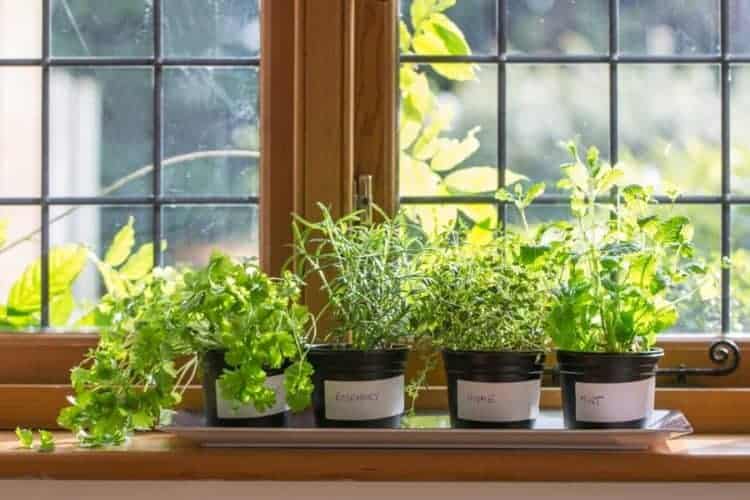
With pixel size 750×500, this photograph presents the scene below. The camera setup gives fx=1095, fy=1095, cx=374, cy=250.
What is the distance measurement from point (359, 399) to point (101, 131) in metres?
0.72

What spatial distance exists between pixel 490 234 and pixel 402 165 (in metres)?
0.20

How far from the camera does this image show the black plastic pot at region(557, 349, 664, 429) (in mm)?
1528

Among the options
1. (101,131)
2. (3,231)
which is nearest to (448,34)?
(101,131)

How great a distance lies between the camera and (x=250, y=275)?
157 centimetres

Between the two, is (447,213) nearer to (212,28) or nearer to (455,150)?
(455,150)

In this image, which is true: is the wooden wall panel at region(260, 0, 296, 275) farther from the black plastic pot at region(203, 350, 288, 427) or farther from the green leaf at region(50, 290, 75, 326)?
the green leaf at region(50, 290, 75, 326)

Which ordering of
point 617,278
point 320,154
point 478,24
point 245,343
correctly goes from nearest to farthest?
point 245,343 → point 617,278 → point 320,154 → point 478,24

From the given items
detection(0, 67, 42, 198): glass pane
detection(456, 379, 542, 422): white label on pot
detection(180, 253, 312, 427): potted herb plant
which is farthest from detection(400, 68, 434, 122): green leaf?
detection(0, 67, 42, 198): glass pane

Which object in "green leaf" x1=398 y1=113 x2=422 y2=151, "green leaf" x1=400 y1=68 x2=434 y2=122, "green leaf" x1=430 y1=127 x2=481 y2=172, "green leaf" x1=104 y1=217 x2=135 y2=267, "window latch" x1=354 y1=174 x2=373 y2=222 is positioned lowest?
"green leaf" x1=104 y1=217 x2=135 y2=267

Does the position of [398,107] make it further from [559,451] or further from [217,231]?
[559,451]

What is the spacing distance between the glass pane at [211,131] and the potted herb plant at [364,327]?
0.26 metres

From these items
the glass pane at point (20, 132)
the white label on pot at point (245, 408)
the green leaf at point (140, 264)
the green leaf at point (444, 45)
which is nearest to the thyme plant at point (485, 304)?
the white label on pot at point (245, 408)

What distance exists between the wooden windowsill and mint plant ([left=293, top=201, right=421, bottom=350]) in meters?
0.18

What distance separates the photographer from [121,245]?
6.28ft
